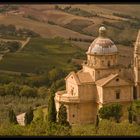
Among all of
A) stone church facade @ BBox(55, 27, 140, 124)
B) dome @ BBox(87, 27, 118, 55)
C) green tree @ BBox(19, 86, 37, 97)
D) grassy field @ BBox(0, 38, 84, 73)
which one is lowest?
green tree @ BBox(19, 86, 37, 97)

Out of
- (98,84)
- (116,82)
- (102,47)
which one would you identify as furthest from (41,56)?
(116,82)

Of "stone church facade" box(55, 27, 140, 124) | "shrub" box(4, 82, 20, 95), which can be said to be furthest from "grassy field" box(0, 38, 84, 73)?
"stone church facade" box(55, 27, 140, 124)

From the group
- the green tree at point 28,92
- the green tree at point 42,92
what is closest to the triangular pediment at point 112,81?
the green tree at point 28,92

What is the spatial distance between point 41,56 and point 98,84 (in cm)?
1343

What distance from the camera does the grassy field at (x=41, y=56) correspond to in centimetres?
2936

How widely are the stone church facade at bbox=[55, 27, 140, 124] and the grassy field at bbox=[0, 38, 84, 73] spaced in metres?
10.4

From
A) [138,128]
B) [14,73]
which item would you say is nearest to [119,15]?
[14,73]

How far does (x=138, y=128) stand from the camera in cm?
1678

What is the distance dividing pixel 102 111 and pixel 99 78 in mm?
1232

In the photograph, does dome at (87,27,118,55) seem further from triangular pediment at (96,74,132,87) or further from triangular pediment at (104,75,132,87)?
triangular pediment at (104,75,132,87)

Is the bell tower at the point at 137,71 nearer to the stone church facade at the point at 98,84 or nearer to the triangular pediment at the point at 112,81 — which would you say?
the stone church facade at the point at 98,84

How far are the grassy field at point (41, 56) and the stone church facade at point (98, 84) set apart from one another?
10.4m

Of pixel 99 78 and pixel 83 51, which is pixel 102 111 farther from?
pixel 83 51

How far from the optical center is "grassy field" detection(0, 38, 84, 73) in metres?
29.4
